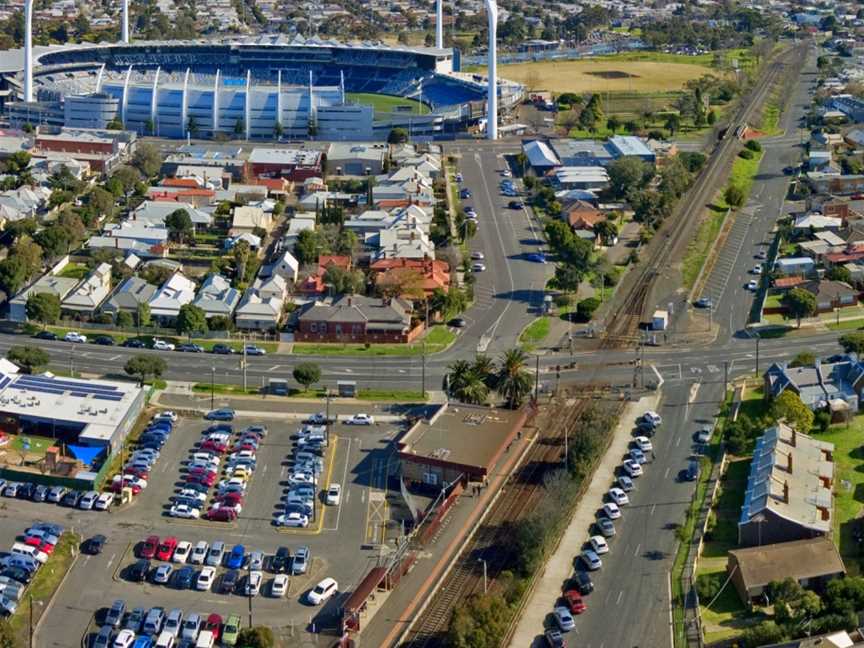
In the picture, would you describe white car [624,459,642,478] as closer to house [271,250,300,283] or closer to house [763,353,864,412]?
house [763,353,864,412]

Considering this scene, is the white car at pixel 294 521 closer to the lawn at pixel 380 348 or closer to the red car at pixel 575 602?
the red car at pixel 575 602

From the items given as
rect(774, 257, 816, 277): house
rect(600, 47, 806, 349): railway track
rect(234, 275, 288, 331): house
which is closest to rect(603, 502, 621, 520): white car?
rect(600, 47, 806, 349): railway track

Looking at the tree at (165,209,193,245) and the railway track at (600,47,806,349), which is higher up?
the tree at (165,209,193,245)

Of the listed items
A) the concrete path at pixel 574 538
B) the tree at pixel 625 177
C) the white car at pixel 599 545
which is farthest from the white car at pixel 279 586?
the tree at pixel 625 177

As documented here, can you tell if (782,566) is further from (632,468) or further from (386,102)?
(386,102)

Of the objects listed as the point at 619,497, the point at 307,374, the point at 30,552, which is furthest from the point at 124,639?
the point at 307,374

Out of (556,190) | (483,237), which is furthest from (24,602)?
(556,190)
